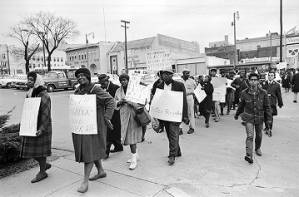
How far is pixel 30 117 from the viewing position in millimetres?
4324

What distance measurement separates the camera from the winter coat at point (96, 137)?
12.9 ft

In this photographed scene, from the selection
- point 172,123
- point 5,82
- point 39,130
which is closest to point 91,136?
point 39,130

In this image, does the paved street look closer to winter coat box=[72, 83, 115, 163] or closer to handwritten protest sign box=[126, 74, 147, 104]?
winter coat box=[72, 83, 115, 163]

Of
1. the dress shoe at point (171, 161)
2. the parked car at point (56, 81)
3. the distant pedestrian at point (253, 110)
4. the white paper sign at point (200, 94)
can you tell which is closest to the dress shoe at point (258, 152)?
the distant pedestrian at point (253, 110)

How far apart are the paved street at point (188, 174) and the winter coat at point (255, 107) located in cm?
79

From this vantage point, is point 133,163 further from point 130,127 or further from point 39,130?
point 39,130

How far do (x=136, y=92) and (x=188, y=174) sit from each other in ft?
5.33

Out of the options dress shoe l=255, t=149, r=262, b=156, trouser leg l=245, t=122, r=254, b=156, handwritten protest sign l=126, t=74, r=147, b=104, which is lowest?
dress shoe l=255, t=149, r=262, b=156

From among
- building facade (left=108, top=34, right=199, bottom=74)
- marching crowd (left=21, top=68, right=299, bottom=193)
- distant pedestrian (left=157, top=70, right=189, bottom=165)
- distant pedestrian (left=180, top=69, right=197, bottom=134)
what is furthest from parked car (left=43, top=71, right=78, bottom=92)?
building facade (left=108, top=34, right=199, bottom=74)

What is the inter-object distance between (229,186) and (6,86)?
34.3 meters

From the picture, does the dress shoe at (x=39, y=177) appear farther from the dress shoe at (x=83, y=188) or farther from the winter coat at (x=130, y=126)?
the winter coat at (x=130, y=126)

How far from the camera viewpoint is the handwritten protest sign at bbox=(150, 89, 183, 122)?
5.11 metres

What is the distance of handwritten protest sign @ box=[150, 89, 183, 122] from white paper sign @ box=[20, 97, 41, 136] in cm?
207

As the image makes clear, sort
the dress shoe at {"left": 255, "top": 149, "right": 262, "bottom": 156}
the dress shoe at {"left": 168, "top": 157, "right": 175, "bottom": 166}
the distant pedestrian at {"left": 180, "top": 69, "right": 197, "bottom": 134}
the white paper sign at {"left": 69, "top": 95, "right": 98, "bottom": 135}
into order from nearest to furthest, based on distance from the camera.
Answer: the white paper sign at {"left": 69, "top": 95, "right": 98, "bottom": 135}, the dress shoe at {"left": 168, "top": 157, "right": 175, "bottom": 166}, the dress shoe at {"left": 255, "top": 149, "right": 262, "bottom": 156}, the distant pedestrian at {"left": 180, "top": 69, "right": 197, "bottom": 134}
